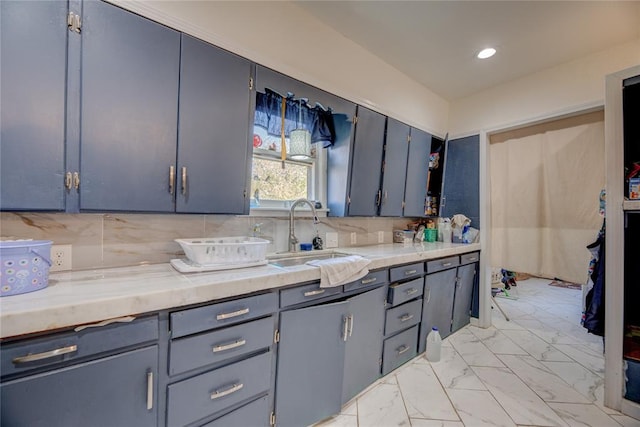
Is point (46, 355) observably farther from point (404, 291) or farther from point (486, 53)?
point (486, 53)

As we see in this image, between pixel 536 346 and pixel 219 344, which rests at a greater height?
pixel 219 344

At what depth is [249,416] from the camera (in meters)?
1.24

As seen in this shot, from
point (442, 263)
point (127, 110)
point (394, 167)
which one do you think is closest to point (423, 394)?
point (442, 263)

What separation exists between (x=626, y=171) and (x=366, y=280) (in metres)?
1.93

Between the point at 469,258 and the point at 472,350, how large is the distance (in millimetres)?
905

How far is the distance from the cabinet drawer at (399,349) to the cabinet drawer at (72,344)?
62.7 inches

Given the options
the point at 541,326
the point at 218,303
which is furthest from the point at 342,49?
the point at 541,326

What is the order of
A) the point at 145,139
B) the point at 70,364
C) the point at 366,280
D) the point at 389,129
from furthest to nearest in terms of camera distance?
1. the point at 389,129
2. the point at 366,280
3. the point at 145,139
4. the point at 70,364

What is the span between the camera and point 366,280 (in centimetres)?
175

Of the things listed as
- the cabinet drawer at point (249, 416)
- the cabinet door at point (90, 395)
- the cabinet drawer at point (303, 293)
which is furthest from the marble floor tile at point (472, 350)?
the cabinet door at point (90, 395)

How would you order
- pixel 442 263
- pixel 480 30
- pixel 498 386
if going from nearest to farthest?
pixel 498 386, pixel 480 30, pixel 442 263

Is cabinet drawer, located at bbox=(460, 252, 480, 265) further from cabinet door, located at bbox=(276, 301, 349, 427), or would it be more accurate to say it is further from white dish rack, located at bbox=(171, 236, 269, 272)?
white dish rack, located at bbox=(171, 236, 269, 272)

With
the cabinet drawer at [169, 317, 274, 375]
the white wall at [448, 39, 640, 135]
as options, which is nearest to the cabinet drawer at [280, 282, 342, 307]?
the cabinet drawer at [169, 317, 274, 375]

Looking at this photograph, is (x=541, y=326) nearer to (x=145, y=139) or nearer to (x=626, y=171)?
(x=626, y=171)
